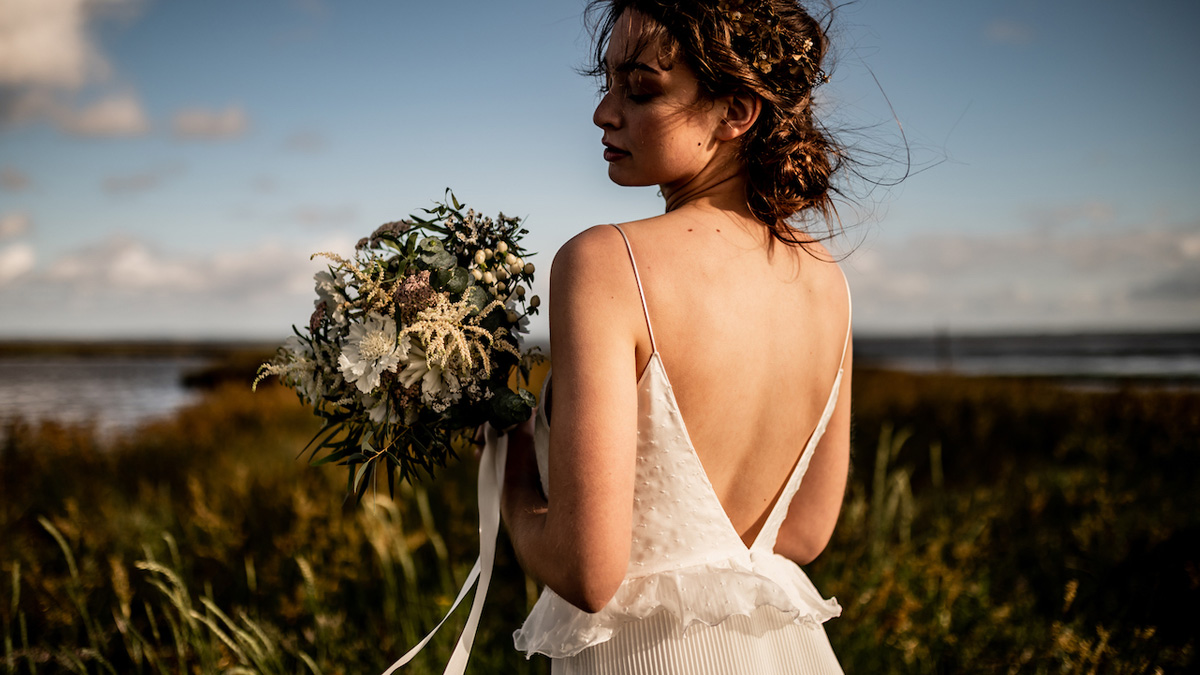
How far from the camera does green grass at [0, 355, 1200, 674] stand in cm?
324

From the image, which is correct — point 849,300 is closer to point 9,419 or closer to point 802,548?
point 802,548

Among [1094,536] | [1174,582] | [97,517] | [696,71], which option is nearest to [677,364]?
[696,71]

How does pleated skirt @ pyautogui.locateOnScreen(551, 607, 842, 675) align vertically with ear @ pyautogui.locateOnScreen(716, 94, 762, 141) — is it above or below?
below

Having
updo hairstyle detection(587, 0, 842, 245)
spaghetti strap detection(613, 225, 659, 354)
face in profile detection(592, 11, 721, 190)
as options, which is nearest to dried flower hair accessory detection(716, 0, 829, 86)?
updo hairstyle detection(587, 0, 842, 245)

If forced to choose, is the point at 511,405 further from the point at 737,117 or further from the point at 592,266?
the point at 737,117

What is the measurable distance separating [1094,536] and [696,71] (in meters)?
5.19

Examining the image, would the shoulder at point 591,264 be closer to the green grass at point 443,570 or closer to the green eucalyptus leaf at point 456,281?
the green eucalyptus leaf at point 456,281

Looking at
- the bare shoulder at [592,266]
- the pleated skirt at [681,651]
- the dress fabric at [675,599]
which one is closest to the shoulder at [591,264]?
the bare shoulder at [592,266]

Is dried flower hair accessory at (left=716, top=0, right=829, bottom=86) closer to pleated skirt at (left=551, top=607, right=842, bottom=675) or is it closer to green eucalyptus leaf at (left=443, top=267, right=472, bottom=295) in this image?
green eucalyptus leaf at (left=443, top=267, right=472, bottom=295)

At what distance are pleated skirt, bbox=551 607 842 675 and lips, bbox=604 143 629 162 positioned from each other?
1.06 m

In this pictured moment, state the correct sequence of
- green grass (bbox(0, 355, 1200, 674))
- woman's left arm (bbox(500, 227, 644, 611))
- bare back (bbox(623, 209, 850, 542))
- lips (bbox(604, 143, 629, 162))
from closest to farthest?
woman's left arm (bbox(500, 227, 644, 611)), bare back (bbox(623, 209, 850, 542)), lips (bbox(604, 143, 629, 162)), green grass (bbox(0, 355, 1200, 674))

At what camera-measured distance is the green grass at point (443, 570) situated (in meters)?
3.24

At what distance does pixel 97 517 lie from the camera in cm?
589

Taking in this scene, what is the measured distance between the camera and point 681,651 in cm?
150
